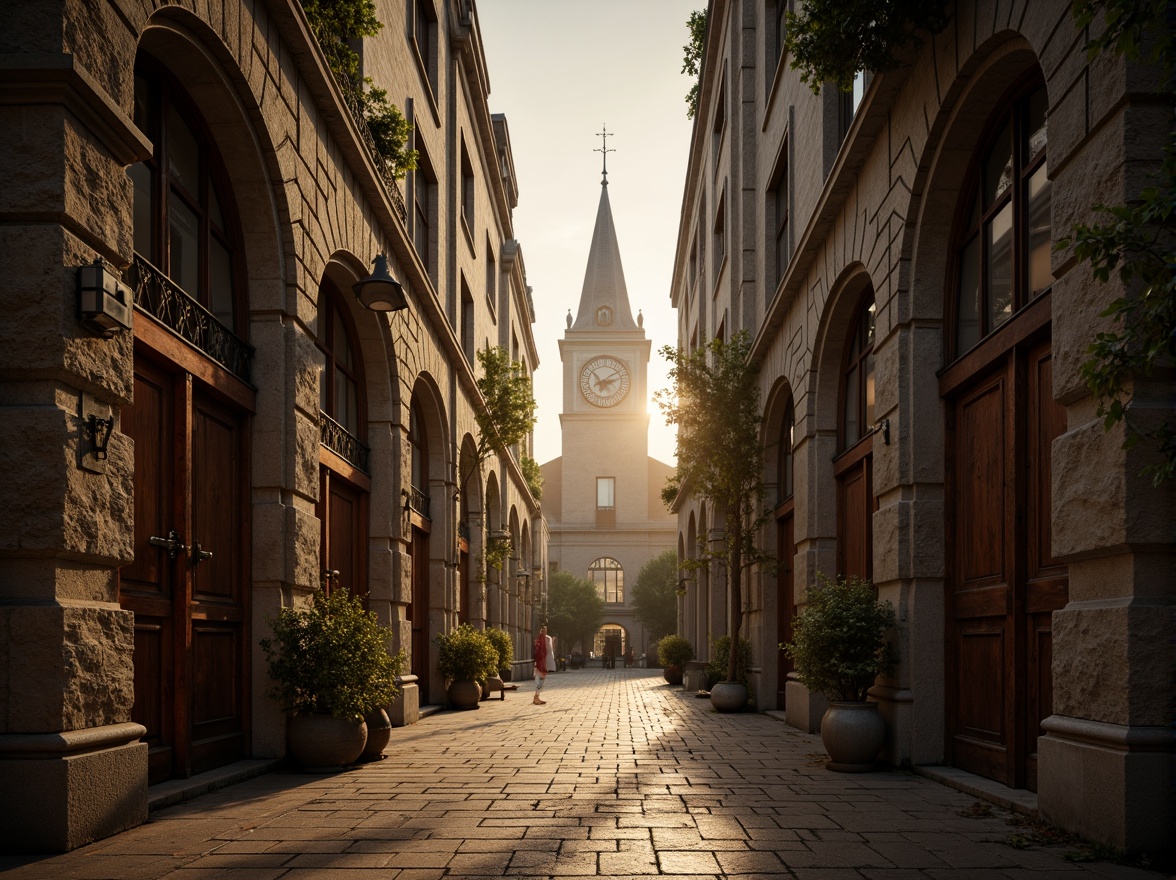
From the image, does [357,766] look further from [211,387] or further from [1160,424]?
[1160,424]

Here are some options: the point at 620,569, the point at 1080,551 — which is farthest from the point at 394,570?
the point at 620,569

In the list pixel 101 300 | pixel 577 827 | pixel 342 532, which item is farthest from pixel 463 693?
pixel 101 300

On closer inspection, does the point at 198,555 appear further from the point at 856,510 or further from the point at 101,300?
the point at 856,510

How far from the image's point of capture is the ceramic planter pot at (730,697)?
15969 millimetres

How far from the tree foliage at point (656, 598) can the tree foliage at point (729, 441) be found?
122 ft

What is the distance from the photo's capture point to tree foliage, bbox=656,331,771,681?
16203 millimetres

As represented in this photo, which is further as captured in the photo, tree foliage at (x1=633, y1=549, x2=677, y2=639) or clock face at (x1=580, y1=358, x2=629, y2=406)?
clock face at (x1=580, y1=358, x2=629, y2=406)

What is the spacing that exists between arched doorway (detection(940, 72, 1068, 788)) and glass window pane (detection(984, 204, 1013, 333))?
0.04 ft

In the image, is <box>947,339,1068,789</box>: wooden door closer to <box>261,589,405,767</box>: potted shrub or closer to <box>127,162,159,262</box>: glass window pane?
<box>261,589,405,767</box>: potted shrub

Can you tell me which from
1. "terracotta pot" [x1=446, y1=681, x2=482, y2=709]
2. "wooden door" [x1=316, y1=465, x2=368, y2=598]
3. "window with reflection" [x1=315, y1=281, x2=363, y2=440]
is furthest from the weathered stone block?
"terracotta pot" [x1=446, y1=681, x2=482, y2=709]

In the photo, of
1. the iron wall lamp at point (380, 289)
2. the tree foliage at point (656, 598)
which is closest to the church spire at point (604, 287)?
the tree foliage at point (656, 598)

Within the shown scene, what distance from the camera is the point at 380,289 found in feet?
32.2

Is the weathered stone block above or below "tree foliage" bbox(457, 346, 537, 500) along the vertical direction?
below

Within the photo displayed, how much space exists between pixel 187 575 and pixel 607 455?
2136 inches
